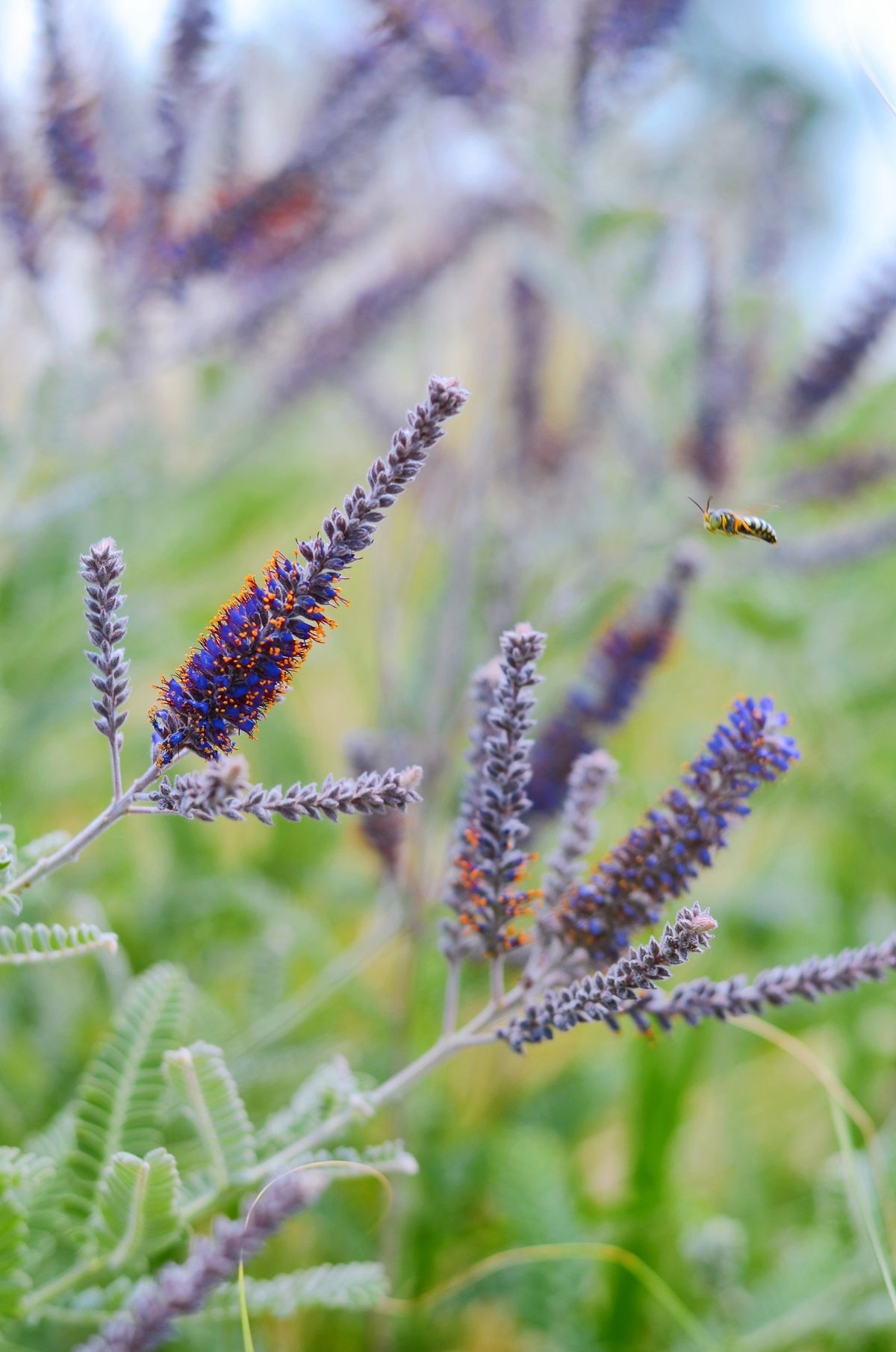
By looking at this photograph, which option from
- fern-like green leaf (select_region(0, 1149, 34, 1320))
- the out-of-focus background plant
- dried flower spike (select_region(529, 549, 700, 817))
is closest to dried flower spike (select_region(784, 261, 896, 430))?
the out-of-focus background plant

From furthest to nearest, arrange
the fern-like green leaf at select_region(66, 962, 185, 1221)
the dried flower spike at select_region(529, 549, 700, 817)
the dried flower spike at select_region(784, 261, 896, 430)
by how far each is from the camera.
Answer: the dried flower spike at select_region(784, 261, 896, 430)
the dried flower spike at select_region(529, 549, 700, 817)
the fern-like green leaf at select_region(66, 962, 185, 1221)

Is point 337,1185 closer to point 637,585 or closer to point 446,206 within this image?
point 637,585

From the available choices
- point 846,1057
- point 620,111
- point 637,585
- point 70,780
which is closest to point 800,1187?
point 846,1057

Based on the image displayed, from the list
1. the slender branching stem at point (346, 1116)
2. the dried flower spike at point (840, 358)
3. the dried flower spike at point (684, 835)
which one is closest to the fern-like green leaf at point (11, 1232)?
the slender branching stem at point (346, 1116)

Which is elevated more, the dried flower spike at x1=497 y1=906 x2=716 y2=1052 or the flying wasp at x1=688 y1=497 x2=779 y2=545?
the flying wasp at x1=688 y1=497 x2=779 y2=545

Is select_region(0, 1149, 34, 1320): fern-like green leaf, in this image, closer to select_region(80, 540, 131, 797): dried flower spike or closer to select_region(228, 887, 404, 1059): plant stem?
select_region(80, 540, 131, 797): dried flower spike

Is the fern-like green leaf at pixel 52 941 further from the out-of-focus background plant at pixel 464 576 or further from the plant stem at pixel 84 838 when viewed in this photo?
the out-of-focus background plant at pixel 464 576

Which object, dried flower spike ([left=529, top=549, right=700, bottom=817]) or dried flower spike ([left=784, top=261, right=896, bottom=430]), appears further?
dried flower spike ([left=784, top=261, right=896, bottom=430])
